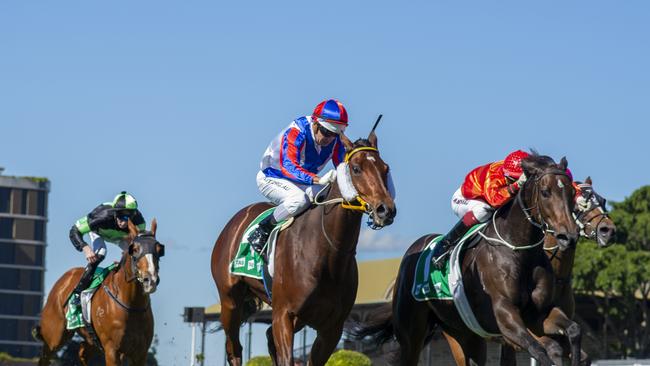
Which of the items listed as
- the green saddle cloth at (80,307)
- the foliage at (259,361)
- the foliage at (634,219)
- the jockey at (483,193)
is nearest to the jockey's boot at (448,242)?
the jockey at (483,193)

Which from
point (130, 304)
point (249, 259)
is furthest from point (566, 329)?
point (130, 304)

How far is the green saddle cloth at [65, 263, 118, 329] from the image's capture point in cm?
1466

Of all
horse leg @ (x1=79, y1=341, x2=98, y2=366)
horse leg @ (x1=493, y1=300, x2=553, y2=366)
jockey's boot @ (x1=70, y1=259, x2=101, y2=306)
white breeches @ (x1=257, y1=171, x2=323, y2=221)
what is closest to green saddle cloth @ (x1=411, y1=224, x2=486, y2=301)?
horse leg @ (x1=493, y1=300, x2=553, y2=366)

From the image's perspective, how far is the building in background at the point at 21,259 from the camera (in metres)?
116

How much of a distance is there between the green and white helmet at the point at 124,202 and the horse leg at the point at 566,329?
5.32m

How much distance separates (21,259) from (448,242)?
11024cm

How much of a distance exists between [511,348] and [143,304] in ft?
12.9

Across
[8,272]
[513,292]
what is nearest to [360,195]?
[513,292]

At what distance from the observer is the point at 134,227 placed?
13.5m

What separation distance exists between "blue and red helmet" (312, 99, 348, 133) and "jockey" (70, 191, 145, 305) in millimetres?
3844

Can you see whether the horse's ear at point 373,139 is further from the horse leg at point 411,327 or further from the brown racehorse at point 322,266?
the horse leg at point 411,327

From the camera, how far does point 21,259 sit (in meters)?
118

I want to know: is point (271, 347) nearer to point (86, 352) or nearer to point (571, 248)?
point (571, 248)

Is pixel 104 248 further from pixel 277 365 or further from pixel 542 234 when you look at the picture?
pixel 542 234
